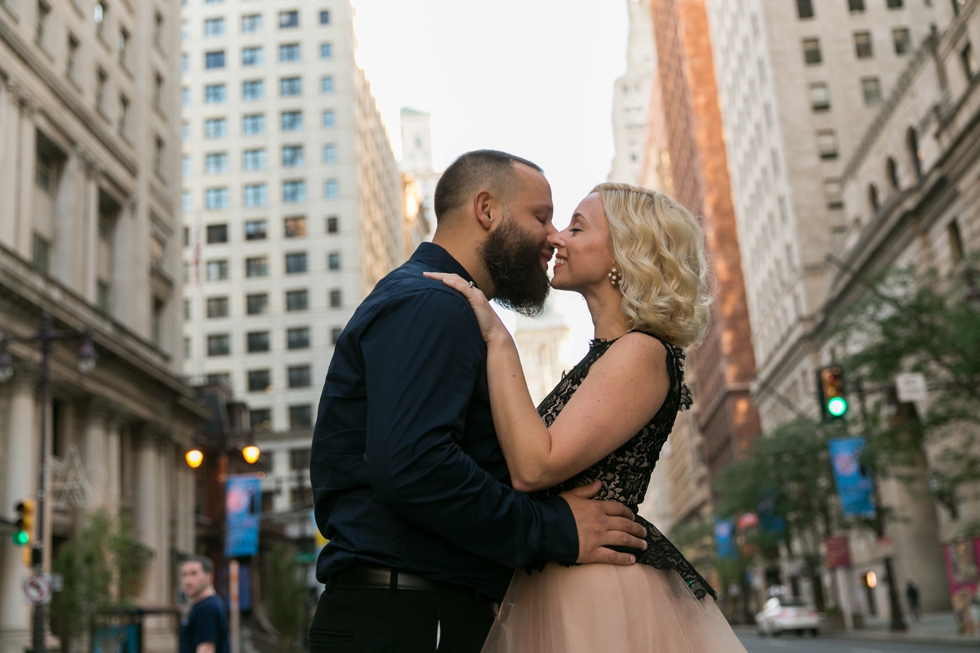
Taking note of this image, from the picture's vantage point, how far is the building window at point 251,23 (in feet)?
318

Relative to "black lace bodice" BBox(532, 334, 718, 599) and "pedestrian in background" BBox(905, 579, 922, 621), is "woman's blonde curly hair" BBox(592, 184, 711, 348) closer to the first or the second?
"black lace bodice" BBox(532, 334, 718, 599)

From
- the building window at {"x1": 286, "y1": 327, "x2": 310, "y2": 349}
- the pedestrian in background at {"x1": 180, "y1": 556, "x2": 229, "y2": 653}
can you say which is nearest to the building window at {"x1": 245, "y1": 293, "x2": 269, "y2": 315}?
the building window at {"x1": 286, "y1": 327, "x2": 310, "y2": 349}

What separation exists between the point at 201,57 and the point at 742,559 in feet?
213

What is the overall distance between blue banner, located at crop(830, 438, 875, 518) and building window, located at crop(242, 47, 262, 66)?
71.1m

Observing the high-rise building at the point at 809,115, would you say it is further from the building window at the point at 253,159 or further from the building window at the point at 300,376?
the building window at the point at 253,159

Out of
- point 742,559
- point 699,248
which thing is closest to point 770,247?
point 742,559

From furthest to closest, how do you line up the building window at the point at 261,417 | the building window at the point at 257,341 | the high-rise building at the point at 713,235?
the high-rise building at the point at 713,235 < the building window at the point at 257,341 < the building window at the point at 261,417

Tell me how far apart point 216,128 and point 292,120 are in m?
7.00

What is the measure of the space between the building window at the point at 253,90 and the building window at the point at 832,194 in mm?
51123

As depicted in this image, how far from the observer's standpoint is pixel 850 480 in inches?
1668

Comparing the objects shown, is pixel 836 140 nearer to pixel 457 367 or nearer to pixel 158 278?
pixel 158 278

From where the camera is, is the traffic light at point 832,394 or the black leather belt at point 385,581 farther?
the traffic light at point 832,394

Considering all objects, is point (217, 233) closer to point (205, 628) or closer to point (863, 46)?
point (863, 46)

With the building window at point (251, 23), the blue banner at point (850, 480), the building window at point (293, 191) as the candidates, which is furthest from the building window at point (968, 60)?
the building window at point (251, 23)
